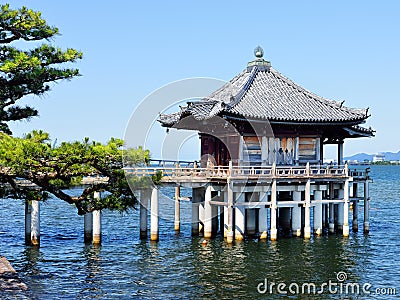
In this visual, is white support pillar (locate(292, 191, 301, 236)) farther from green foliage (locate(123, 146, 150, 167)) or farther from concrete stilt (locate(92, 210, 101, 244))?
green foliage (locate(123, 146, 150, 167))

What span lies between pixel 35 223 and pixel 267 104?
46.3ft

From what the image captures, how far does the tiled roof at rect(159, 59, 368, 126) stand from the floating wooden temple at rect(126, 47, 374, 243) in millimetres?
60

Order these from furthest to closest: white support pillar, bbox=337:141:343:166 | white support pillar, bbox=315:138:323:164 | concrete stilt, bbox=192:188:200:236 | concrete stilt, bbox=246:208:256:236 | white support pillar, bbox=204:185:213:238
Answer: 1. white support pillar, bbox=337:141:343:166
2. white support pillar, bbox=315:138:323:164
3. concrete stilt, bbox=192:188:200:236
4. concrete stilt, bbox=246:208:256:236
5. white support pillar, bbox=204:185:213:238

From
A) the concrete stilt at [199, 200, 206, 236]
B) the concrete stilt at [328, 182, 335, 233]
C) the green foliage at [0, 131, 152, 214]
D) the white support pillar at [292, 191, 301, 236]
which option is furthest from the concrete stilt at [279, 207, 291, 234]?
the green foliage at [0, 131, 152, 214]

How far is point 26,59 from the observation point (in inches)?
579

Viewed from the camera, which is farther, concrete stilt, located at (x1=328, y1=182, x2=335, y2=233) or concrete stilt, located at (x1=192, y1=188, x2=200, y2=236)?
concrete stilt, located at (x1=192, y1=188, x2=200, y2=236)

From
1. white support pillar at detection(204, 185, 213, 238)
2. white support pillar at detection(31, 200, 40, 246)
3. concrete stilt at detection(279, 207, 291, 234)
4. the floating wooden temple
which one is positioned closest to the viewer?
white support pillar at detection(31, 200, 40, 246)

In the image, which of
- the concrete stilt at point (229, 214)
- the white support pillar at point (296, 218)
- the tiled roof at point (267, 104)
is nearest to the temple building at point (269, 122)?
the tiled roof at point (267, 104)

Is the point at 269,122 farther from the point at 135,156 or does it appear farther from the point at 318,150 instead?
the point at 135,156

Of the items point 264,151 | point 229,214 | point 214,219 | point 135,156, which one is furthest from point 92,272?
point 264,151

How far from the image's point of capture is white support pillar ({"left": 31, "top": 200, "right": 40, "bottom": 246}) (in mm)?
27359

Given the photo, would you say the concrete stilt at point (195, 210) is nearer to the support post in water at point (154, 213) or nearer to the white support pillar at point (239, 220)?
the support post in water at point (154, 213)

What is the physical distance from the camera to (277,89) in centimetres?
3450

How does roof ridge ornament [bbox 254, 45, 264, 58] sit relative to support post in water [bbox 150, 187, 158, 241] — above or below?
above
